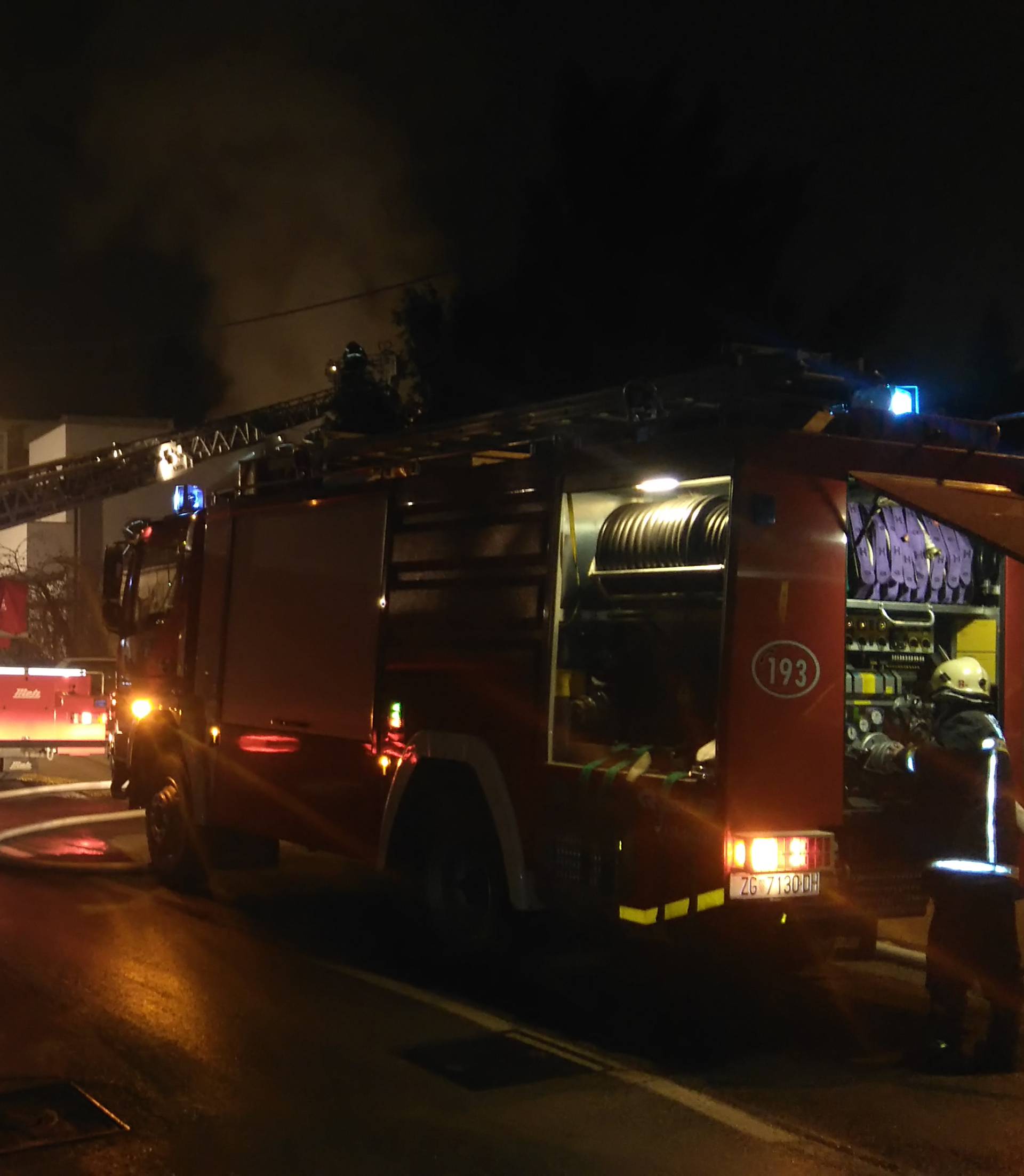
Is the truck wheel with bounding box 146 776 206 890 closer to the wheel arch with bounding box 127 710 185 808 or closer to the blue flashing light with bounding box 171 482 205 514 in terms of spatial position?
the wheel arch with bounding box 127 710 185 808

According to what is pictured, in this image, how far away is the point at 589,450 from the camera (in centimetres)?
708

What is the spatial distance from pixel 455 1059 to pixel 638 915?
104cm

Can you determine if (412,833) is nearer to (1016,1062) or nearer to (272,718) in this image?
(272,718)

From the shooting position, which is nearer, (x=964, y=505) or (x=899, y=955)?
(x=964, y=505)

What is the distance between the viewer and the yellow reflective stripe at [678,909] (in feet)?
20.9

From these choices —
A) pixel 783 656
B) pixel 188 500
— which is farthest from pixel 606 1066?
pixel 188 500

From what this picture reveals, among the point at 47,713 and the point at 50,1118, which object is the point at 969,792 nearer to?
the point at 50,1118

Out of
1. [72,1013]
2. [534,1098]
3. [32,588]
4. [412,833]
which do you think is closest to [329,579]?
[412,833]

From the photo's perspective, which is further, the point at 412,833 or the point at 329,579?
the point at 329,579

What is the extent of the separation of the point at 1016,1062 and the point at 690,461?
291cm

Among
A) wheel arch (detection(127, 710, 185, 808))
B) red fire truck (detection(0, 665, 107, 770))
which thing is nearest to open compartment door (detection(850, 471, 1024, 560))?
wheel arch (detection(127, 710, 185, 808))

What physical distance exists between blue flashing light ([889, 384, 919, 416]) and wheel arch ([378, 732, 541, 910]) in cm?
264

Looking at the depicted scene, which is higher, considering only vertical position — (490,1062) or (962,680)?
(962,680)

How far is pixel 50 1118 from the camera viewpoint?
5.24 metres
